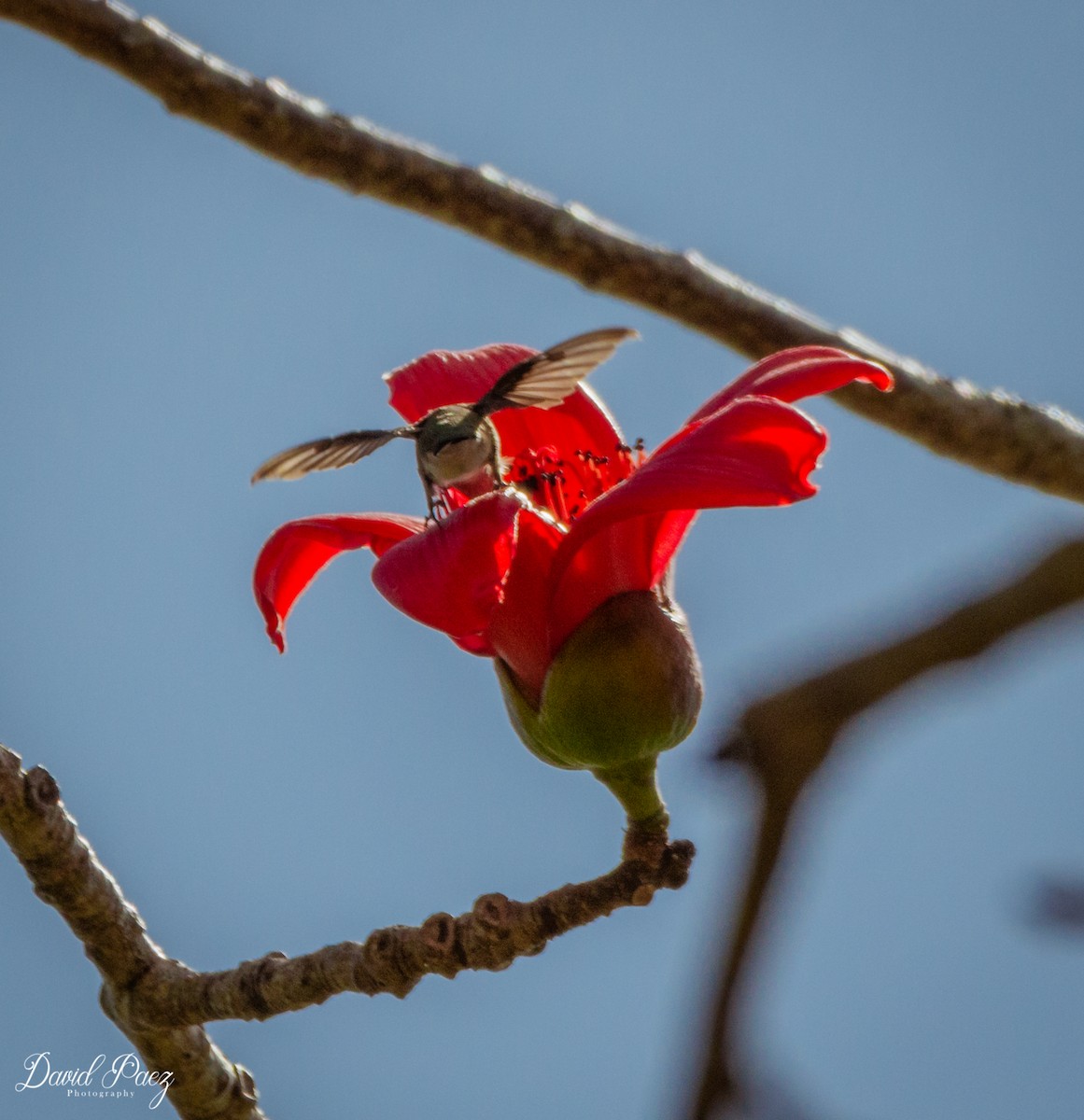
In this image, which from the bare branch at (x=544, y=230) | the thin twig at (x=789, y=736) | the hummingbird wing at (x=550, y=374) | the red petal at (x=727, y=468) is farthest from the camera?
the bare branch at (x=544, y=230)

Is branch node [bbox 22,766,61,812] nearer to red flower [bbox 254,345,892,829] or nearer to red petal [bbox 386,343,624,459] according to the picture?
red flower [bbox 254,345,892,829]

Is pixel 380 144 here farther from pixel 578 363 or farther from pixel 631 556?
pixel 631 556

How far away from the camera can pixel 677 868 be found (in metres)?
1.39

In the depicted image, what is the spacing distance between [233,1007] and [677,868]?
0.51 m

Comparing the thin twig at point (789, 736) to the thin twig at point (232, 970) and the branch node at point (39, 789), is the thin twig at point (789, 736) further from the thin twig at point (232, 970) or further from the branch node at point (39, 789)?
the branch node at point (39, 789)

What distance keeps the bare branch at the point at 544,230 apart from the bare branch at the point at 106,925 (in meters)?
0.91

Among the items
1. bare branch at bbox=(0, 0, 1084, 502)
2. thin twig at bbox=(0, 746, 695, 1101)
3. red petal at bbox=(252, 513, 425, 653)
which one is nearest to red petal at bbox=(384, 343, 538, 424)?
bare branch at bbox=(0, 0, 1084, 502)

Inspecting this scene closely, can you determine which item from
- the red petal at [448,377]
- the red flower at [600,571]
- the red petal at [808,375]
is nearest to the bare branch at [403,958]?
the red flower at [600,571]

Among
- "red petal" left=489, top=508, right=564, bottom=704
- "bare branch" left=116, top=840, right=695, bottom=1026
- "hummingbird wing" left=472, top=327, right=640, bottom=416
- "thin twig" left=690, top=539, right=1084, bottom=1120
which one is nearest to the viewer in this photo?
"thin twig" left=690, top=539, right=1084, bottom=1120

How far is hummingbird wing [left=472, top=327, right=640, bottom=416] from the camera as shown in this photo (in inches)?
69.0

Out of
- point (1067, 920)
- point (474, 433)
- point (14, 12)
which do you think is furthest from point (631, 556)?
point (14, 12)

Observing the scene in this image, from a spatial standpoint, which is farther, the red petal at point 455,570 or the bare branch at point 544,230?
the bare branch at point 544,230

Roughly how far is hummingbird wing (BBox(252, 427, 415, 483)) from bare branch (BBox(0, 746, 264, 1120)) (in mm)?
610

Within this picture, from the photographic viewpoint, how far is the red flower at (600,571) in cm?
129
